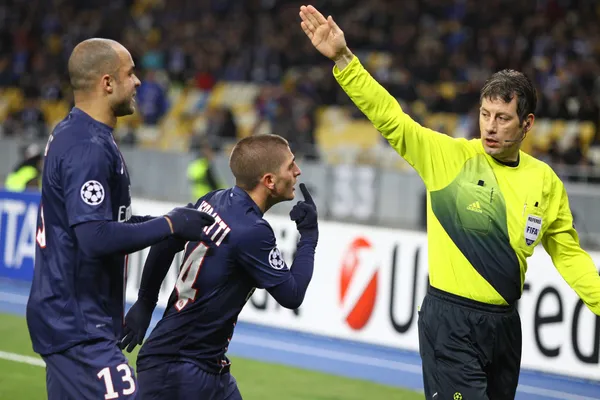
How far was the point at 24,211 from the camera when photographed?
13062 mm

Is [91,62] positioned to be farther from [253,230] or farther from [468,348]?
[468,348]

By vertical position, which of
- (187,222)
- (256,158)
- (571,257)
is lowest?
(571,257)

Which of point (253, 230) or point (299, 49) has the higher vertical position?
point (299, 49)

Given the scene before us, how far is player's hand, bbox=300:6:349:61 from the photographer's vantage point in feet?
16.5

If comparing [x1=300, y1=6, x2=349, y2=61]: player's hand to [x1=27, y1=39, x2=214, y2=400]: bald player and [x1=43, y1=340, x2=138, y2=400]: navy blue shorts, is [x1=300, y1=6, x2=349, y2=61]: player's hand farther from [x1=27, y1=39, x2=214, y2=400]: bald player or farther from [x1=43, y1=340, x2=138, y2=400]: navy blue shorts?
[x1=43, y1=340, x2=138, y2=400]: navy blue shorts

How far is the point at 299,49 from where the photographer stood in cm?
2244

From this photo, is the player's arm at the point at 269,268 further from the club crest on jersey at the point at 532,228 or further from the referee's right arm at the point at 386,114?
the club crest on jersey at the point at 532,228

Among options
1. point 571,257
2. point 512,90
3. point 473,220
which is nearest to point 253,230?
point 473,220

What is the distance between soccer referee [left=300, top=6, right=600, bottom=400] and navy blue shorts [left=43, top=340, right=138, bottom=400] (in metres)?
1.70

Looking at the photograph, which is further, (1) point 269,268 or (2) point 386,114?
(2) point 386,114

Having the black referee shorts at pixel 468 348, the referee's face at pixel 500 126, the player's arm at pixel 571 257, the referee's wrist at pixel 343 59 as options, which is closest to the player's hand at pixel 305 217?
the referee's wrist at pixel 343 59

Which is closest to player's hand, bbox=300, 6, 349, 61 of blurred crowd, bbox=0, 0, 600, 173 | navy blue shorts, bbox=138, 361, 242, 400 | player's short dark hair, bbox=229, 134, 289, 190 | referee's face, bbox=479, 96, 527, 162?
player's short dark hair, bbox=229, 134, 289, 190

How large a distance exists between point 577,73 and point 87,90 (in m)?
14.8

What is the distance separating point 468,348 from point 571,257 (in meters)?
0.83
